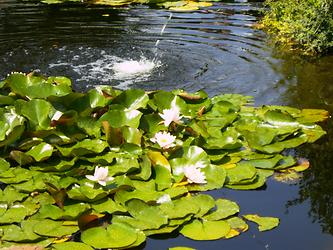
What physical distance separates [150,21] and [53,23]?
1559 mm

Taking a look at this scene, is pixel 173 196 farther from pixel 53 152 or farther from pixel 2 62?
pixel 2 62

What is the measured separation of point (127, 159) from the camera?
3508 mm

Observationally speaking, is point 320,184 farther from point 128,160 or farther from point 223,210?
point 128,160

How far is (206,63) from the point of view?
6133 millimetres

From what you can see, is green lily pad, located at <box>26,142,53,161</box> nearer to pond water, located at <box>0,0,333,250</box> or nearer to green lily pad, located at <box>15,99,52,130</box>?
green lily pad, located at <box>15,99,52,130</box>

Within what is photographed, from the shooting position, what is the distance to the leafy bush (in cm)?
618

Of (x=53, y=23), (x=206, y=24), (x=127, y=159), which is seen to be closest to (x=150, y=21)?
(x=206, y=24)

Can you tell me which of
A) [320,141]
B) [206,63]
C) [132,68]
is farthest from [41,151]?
[206,63]

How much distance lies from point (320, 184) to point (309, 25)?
10.7 ft

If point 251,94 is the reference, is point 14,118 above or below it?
above

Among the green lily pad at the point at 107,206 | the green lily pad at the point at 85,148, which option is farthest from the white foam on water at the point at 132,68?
the green lily pad at the point at 107,206

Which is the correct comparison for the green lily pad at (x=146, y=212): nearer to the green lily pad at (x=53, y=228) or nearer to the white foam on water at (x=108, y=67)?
the green lily pad at (x=53, y=228)

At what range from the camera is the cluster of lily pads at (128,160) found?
293cm

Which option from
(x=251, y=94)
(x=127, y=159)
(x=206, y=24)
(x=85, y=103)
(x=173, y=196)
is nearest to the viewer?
(x=173, y=196)
